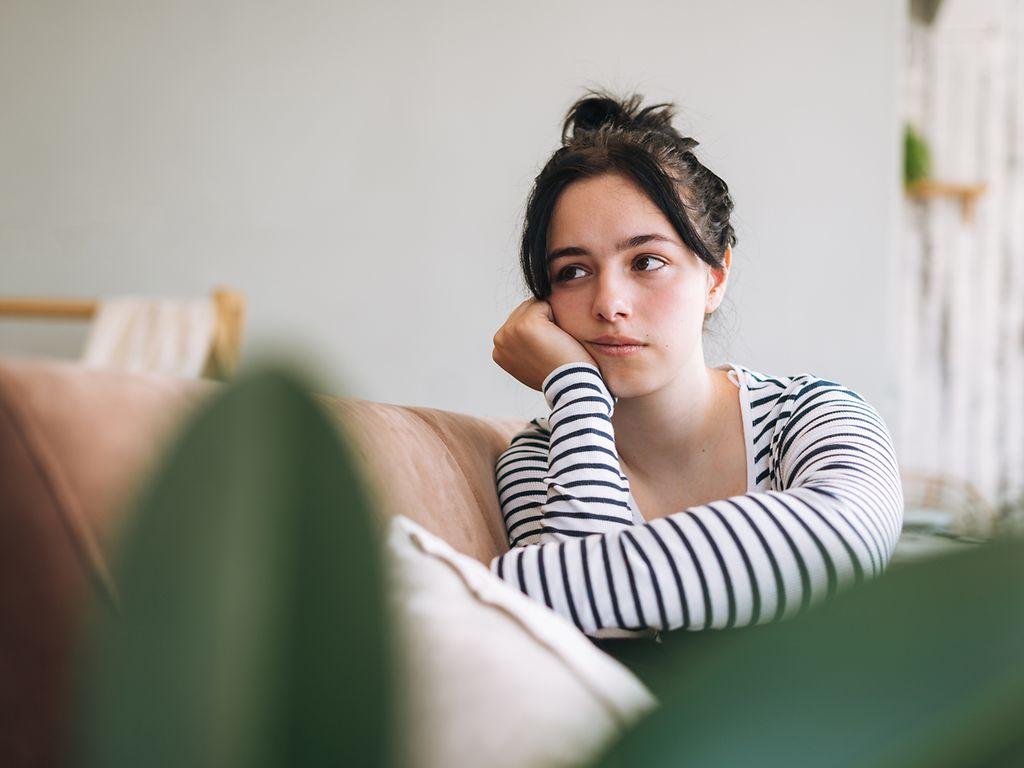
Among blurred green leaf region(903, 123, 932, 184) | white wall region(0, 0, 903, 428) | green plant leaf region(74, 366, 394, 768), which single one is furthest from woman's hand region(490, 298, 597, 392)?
blurred green leaf region(903, 123, 932, 184)

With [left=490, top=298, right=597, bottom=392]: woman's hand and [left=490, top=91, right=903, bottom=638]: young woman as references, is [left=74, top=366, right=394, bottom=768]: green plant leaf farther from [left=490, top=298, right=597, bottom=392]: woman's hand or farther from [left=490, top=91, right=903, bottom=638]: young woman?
[left=490, top=298, right=597, bottom=392]: woman's hand

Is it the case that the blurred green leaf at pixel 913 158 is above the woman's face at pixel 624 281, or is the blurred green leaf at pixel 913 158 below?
above

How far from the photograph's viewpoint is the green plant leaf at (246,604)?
21 centimetres

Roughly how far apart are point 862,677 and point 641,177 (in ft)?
2.92

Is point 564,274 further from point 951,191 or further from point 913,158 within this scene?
point 951,191

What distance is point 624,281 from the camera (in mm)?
1029

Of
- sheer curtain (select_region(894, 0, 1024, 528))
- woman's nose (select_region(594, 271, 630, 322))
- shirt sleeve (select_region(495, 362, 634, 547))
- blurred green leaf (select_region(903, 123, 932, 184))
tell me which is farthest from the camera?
sheer curtain (select_region(894, 0, 1024, 528))

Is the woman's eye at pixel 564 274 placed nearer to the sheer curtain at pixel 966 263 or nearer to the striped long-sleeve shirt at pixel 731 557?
the striped long-sleeve shirt at pixel 731 557

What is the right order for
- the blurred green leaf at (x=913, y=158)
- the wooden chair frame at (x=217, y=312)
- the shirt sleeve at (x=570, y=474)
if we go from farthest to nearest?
the blurred green leaf at (x=913, y=158) < the wooden chair frame at (x=217, y=312) < the shirt sleeve at (x=570, y=474)

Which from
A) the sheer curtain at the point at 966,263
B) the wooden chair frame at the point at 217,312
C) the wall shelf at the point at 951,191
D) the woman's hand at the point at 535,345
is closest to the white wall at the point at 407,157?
the wooden chair frame at the point at 217,312

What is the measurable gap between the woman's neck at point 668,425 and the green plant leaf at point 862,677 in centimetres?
88

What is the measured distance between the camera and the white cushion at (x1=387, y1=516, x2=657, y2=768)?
34cm

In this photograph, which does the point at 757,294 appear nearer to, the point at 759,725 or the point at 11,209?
the point at 11,209

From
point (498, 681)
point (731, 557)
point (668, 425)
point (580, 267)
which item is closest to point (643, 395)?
point (668, 425)
